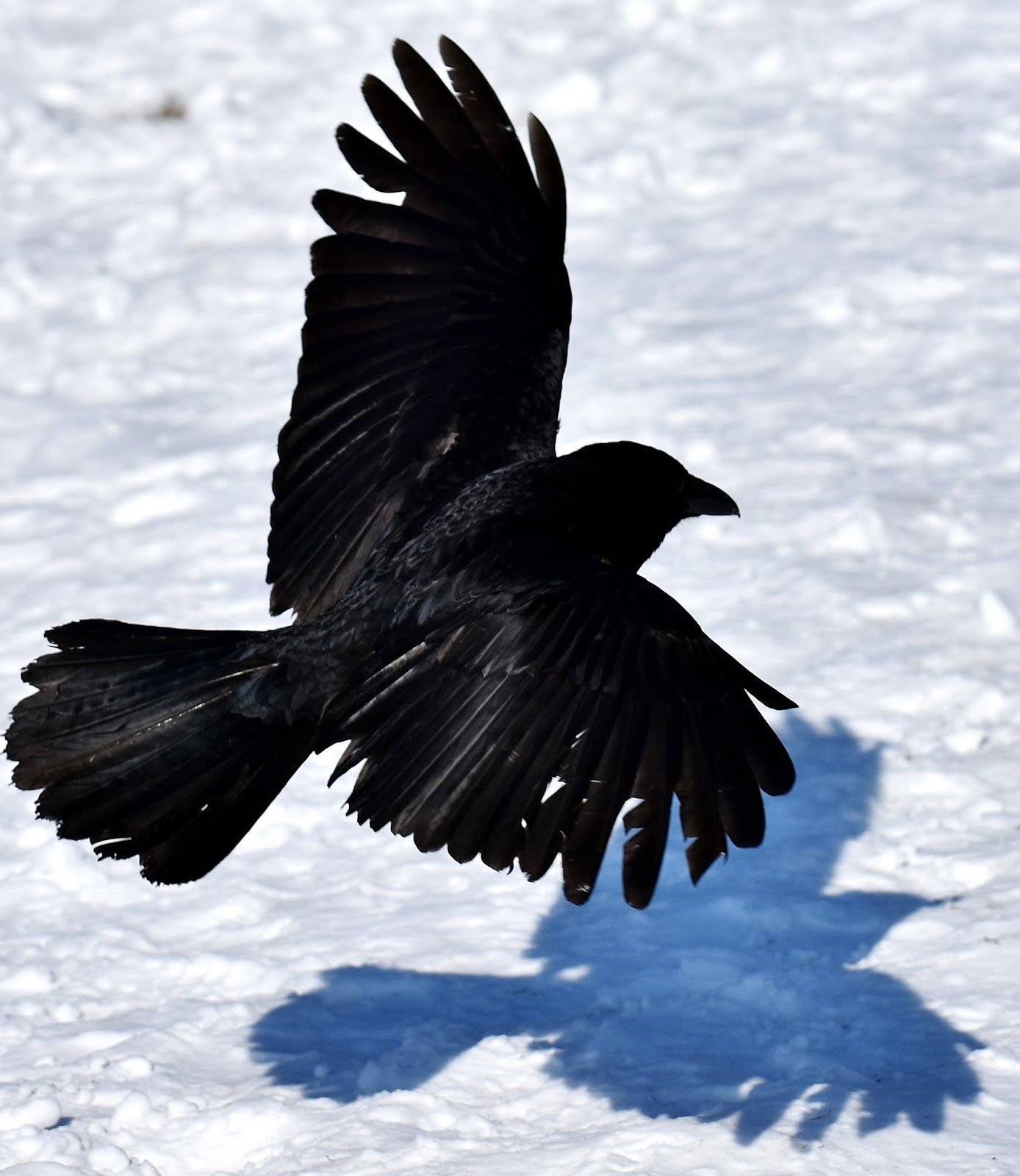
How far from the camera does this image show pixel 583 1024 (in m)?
4.12

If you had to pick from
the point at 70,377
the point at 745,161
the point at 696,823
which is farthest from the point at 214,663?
the point at 745,161

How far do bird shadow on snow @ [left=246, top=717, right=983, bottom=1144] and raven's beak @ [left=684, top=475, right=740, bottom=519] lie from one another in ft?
3.25

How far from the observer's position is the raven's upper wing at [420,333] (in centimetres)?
468

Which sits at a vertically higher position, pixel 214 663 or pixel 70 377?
pixel 70 377

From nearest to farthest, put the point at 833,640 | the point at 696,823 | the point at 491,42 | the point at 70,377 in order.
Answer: the point at 696,823 → the point at 833,640 → the point at 70,377 → the point at 491,42

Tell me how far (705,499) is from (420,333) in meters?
1.00

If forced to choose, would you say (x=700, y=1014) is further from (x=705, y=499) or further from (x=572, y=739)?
(x=705, y=499)

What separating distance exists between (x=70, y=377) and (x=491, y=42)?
145 inches

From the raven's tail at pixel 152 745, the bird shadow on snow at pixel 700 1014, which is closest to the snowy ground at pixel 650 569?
→ the bird shadow on snow at pixel 700 1014

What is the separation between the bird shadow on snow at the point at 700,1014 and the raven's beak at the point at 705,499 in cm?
99

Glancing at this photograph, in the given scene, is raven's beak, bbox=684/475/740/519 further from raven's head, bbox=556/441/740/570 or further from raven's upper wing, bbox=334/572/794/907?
raven's upper wing, bbox=334/572/794/907

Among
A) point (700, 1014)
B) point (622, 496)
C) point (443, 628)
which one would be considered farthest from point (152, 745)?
point (700, 1014)

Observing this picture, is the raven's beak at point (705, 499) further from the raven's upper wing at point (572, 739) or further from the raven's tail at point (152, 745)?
the raven's tail at point (152, 745)

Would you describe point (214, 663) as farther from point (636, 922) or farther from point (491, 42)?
point (491, 42)
